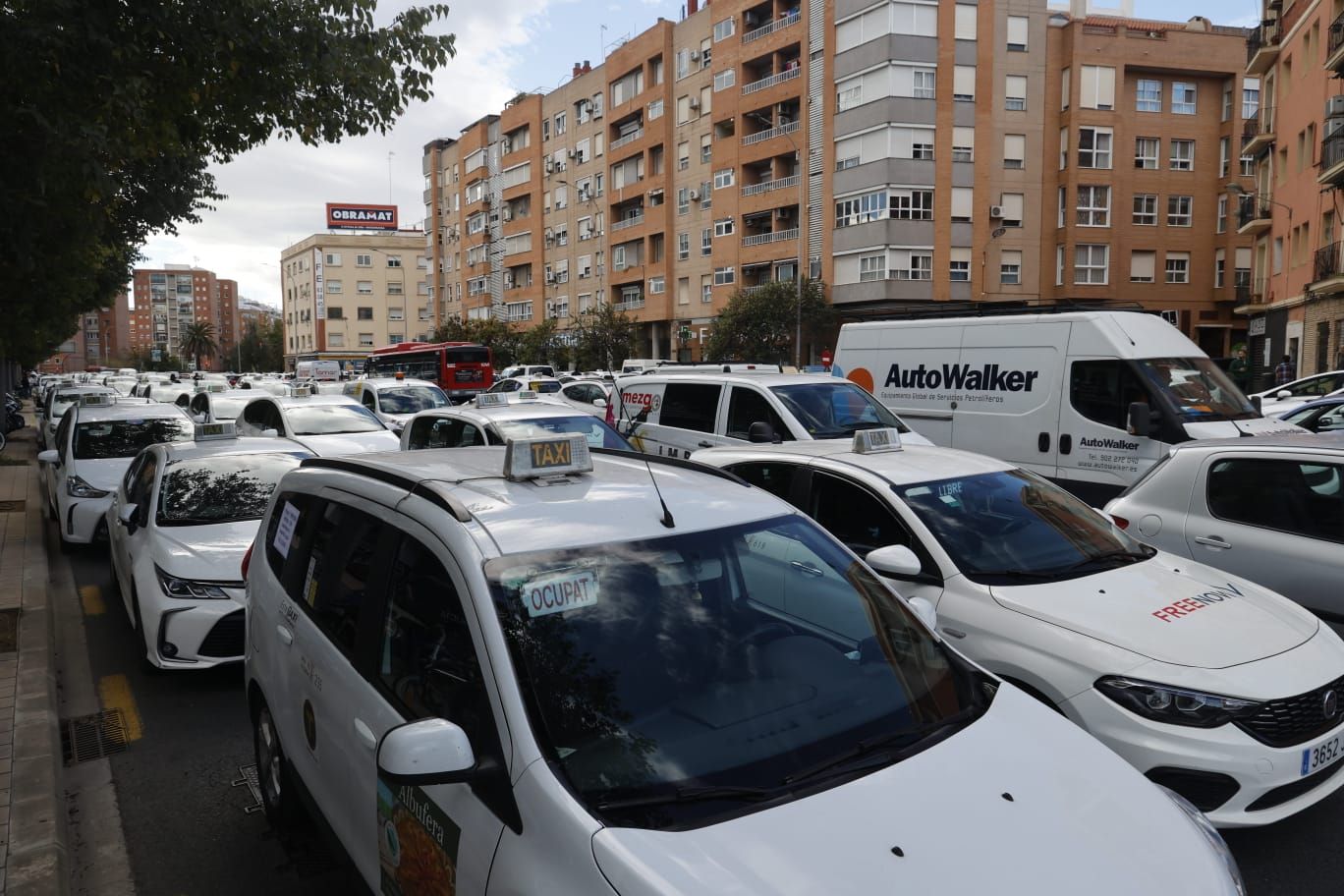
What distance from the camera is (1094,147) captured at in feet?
136

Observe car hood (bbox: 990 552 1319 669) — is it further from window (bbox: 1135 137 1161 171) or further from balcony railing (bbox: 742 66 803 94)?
window (bbox: 1135 137 1161 171)

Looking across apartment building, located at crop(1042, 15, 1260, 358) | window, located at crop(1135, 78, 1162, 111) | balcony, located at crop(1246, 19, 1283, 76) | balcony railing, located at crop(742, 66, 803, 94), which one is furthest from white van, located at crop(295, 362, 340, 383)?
balcony, located at crop(1246, 19, 1283, 76)

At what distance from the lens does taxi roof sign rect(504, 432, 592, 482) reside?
10.0 ft

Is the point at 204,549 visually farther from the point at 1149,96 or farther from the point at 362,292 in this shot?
the point at 362,292

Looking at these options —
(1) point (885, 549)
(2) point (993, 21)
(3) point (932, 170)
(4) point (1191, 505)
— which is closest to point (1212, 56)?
(2) point (993, 21)

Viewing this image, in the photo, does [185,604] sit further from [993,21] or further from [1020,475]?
[993,21]

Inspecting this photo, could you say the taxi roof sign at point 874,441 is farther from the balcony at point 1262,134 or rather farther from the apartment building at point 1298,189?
the balcony at point 1262,134

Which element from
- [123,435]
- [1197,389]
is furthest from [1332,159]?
[123,435]

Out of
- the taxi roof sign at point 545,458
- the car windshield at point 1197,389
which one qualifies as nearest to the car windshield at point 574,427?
the car windshield at point 1197,389

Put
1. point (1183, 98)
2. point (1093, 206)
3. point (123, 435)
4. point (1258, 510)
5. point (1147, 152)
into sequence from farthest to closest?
point (1183, 98) → point (1147, 152) → point (1093, 206) → point (123, 435) → point (1258, 510)

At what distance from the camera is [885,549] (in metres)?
4.29

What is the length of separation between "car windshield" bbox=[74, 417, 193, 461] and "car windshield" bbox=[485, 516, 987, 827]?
9.90 m

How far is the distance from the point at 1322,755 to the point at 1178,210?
46.3m

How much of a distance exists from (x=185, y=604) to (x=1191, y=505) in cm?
653
